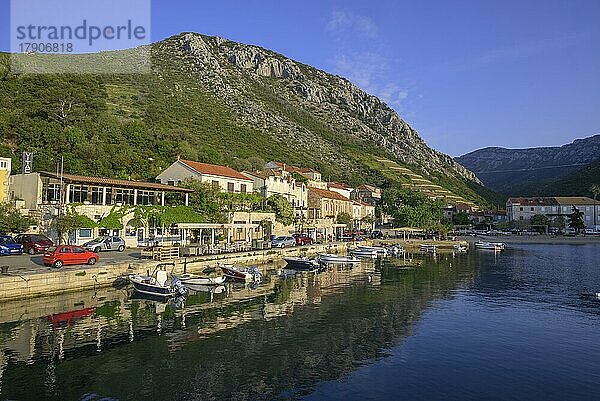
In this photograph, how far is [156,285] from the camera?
30.4 m

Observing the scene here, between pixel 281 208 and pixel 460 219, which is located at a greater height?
pixel 281 208

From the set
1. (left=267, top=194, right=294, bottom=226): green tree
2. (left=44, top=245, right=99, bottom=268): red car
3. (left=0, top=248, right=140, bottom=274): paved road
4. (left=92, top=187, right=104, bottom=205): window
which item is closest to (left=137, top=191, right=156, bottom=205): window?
(left=92, top=187, right=104, bottom=205): window

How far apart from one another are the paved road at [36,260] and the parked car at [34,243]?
1015mm

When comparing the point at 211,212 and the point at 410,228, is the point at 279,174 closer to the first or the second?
the point at 211,212

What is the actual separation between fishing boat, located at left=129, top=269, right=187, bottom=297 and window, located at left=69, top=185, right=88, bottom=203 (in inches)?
599

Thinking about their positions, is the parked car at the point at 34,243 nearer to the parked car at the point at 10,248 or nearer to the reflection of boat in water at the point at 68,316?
the parked car at the point at 10,248

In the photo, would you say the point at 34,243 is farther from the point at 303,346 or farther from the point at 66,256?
the point at 303,346

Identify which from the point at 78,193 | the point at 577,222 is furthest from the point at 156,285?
the point at 577,222

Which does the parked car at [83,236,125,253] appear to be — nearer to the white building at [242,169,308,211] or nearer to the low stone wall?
the low stone wall

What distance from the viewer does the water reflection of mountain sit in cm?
1636

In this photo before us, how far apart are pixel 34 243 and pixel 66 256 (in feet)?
26.1

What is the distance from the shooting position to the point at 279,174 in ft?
230

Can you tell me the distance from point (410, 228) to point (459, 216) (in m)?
41.7

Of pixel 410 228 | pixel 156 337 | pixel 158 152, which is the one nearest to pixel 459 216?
pixel 410 228
